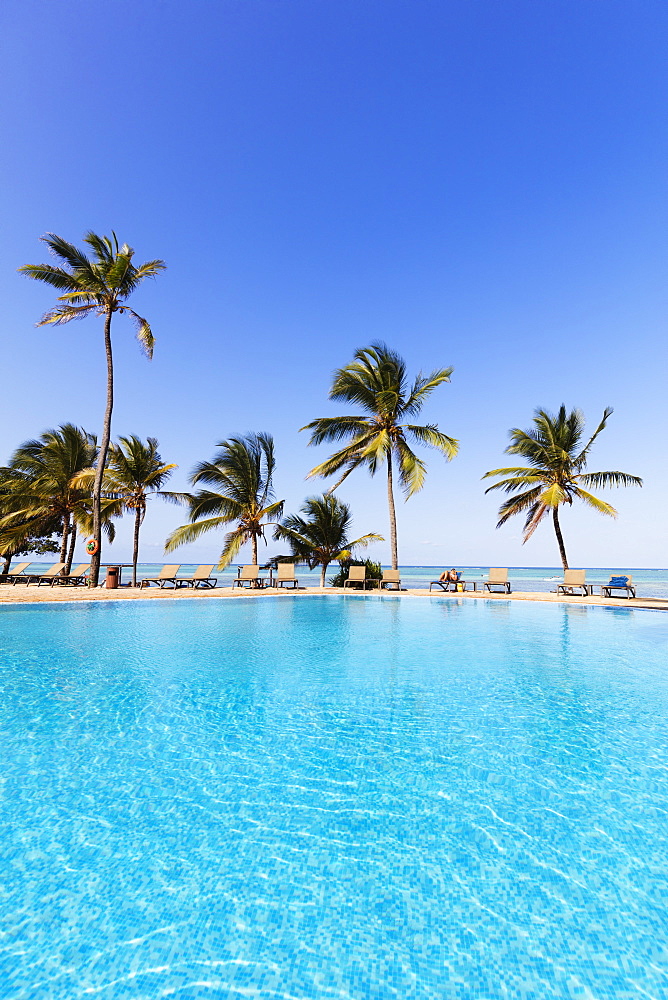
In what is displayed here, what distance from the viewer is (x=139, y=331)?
15.7 metres

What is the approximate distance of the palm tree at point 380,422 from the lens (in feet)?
54.9

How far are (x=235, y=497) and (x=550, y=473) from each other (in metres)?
13.3

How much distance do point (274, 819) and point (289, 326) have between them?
65.0 feet

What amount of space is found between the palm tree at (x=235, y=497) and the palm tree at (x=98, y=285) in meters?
4.17

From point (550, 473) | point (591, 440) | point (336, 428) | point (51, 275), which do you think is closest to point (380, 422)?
point (336, 428)

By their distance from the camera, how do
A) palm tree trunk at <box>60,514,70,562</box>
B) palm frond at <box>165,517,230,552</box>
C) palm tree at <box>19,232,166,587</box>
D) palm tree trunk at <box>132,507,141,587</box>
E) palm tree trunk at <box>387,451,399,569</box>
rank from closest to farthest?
palm tree at <box>19,232,166,587</box>
palm tree trunk at <box>387,451,399,569</box>
palm frond at <box>165,517,230,552</box>
palm tree trunk at <box>132,507,141,587</box>
palm tree trunk at <box>60,514,70,562</box>

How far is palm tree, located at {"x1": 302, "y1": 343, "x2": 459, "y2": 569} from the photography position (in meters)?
16.7

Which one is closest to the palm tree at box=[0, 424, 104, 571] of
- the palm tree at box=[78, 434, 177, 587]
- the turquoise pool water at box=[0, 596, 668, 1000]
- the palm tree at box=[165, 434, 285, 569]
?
the palm tree at box=[78, 434, 177, 587]

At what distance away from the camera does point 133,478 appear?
762 inches

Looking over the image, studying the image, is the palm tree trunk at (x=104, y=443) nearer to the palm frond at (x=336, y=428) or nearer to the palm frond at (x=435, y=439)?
the palm frond at (x=336, y=428)

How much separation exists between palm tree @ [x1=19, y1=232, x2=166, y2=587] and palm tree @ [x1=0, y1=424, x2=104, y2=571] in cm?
584

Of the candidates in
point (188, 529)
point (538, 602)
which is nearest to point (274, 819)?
point (538, 602)

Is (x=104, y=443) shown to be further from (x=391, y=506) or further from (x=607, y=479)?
(x=607, y=479)

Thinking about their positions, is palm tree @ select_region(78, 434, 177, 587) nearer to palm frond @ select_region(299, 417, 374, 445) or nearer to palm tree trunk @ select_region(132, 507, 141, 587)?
palm tree trunk @ select_region(132, 507, 141, 587)
